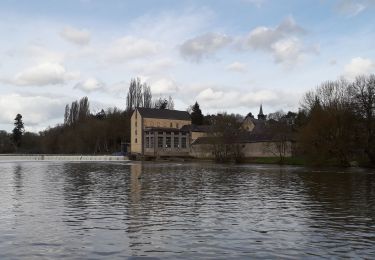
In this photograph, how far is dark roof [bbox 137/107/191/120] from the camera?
131500 mm

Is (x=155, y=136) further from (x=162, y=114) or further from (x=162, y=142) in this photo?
(x=162, y=114)

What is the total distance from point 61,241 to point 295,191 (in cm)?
1844

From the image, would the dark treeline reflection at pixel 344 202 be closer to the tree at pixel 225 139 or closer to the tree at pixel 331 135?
the tree at pixel 331 135

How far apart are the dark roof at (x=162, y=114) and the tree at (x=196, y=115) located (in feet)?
46.8

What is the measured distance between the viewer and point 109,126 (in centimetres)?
13825

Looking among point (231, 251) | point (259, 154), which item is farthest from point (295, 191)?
point (259, 154)

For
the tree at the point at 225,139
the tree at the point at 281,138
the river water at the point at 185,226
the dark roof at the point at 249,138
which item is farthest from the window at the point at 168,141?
the river water at the point at 185,226

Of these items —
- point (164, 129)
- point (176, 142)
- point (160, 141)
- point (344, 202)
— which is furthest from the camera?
point (176, 142)

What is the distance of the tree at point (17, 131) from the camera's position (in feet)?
543

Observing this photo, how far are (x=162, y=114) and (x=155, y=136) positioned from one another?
14241mm

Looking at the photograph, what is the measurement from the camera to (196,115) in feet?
529

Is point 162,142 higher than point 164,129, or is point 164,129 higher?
point 164,129

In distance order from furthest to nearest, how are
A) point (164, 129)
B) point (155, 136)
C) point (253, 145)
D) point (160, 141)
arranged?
point (164, 129) < point (160, 141) < point (155, 136) < point (253, 145)

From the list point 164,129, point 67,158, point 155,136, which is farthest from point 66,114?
point 67,158
